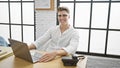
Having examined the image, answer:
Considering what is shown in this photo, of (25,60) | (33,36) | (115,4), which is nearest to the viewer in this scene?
(25,60)

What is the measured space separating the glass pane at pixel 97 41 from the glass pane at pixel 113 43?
13 centimetres

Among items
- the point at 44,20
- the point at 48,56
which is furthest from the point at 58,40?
the point at 44,20

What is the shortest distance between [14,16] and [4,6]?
365 millimetres

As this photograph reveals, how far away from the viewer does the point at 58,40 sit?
1.87 m

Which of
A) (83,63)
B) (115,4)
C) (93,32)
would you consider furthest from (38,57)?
(115,4)

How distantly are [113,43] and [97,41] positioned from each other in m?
0.34

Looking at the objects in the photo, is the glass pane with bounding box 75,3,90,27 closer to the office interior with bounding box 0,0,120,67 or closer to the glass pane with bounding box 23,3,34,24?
the office interior with bounding box 0,0,120,67

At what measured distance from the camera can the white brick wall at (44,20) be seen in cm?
307

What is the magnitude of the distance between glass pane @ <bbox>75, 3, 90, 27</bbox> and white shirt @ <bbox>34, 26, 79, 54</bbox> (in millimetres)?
1343

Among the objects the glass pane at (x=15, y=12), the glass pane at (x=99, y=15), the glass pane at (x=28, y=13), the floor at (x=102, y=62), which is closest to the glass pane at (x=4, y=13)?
the glass pane at (x=15, y=12)

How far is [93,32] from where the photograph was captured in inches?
122

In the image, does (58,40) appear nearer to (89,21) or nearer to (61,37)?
(61,37)

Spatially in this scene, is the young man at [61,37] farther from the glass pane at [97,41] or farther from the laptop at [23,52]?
the glass pane at [97,41]

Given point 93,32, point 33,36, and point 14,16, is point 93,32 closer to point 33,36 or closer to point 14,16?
point 33,36
